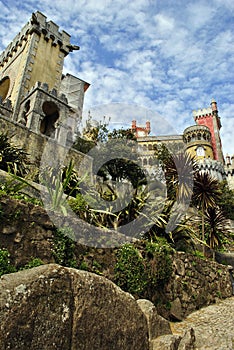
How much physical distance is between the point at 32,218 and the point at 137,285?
282 cm

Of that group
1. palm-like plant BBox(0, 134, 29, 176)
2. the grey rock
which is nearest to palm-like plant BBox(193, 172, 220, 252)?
palm-like plant BBox(0, 134, 29, 176)

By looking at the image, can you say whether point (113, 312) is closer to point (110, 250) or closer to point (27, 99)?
point (110, 250)

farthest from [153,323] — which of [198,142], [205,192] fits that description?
[198,142]

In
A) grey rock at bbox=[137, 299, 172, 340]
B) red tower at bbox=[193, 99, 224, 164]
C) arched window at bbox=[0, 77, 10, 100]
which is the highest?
red tower at bbox=[193, 99, 224, 164]

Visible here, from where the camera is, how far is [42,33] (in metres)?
18.9

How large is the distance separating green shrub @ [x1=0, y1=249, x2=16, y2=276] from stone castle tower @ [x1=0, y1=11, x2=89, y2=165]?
321 inches

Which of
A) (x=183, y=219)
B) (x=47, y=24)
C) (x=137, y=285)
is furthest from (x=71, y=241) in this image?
(x=47, y=24)

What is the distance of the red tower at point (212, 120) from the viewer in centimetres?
4938

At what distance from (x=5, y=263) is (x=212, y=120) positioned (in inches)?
2104

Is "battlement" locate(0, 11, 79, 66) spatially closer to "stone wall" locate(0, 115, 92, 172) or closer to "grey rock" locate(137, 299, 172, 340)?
"stone wall" locate(0, 115, 92, 172)

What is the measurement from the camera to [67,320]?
306cm

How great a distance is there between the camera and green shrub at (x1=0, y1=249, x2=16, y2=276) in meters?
4.00

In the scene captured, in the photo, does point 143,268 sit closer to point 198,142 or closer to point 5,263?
point 5,263

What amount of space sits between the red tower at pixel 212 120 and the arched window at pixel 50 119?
38.1 m
